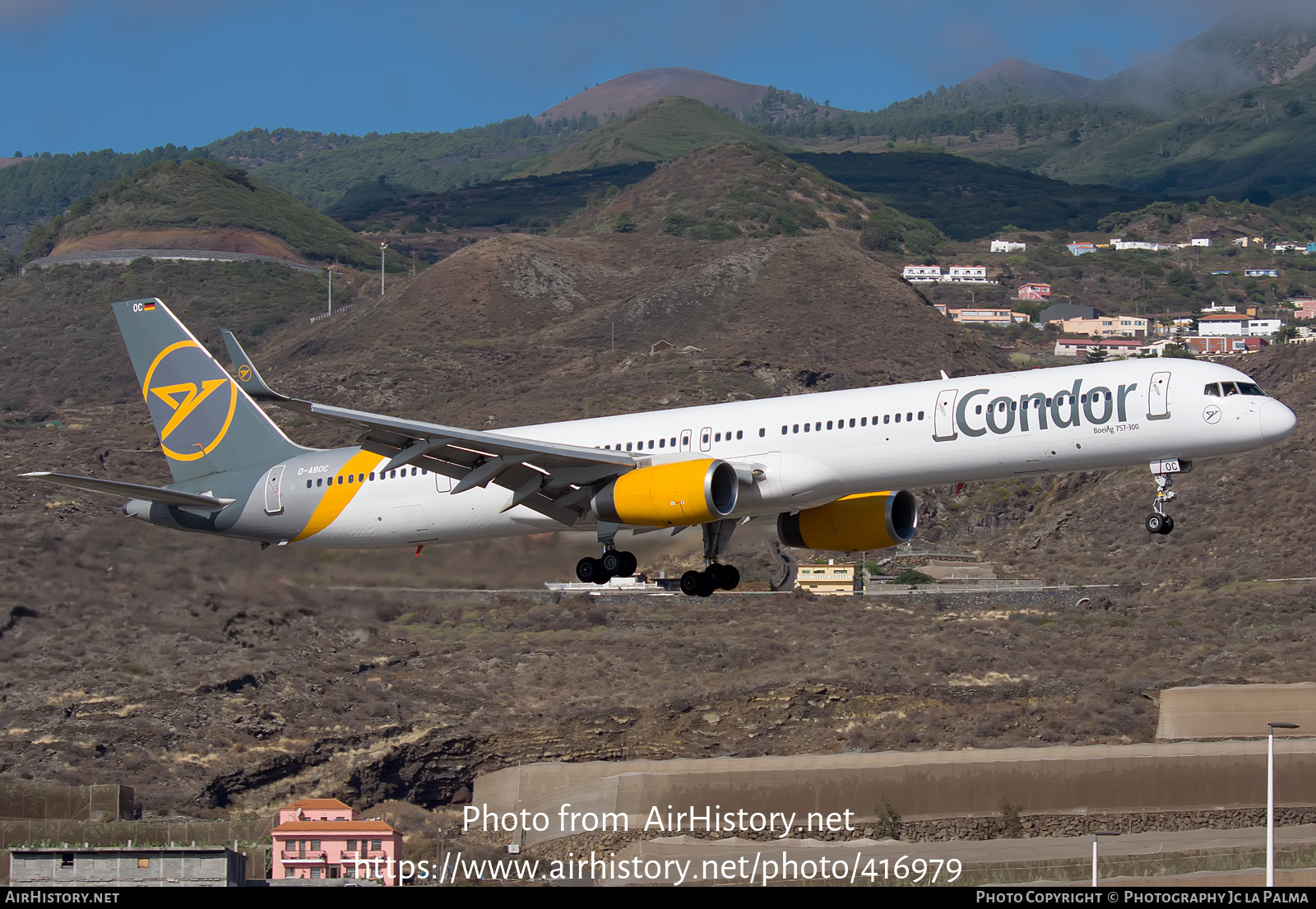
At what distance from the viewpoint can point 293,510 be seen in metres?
42.5

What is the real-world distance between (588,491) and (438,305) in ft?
454

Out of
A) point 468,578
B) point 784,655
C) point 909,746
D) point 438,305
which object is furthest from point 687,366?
point 468,578

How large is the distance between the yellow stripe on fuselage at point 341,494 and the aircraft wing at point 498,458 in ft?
10.3

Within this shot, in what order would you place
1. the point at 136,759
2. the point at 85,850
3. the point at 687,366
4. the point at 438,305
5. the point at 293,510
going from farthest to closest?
the point at 438,305 < the point at 687,366 < the point at 136,759 < the point at 85,850 < the point at 293,510

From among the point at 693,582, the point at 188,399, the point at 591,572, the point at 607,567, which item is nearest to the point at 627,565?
the point at 607,567

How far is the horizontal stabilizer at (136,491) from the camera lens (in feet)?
119

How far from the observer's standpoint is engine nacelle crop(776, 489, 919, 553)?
39.4 m

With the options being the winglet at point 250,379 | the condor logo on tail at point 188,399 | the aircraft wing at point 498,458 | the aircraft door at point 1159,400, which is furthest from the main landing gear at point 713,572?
the condor logo on tail at point 188,399

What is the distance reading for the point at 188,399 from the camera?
148ft

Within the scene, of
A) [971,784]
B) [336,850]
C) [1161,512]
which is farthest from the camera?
[971,784]

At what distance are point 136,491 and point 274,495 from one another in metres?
4.71

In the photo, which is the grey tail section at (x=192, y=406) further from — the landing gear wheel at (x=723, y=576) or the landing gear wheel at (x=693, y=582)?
the landing gear wheel at (x=723, y=576)

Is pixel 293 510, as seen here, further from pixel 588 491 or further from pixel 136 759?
pixel 136 759

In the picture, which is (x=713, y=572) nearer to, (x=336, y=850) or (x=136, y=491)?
(x=136, y=491)
